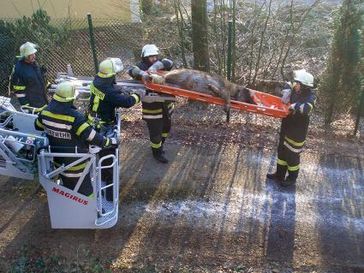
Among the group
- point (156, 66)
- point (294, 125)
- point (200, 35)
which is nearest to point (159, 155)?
point (156, 66)

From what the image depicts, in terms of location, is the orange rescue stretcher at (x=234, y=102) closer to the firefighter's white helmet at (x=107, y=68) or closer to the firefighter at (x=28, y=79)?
the firefighter's white helmet at (x=107, y=68)

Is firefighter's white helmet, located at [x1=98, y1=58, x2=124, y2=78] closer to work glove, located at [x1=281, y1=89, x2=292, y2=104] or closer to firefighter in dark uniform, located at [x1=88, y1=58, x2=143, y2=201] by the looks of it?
firefighter in dark uniform, located at [x1=88, y1=58, x2=143, y2=201]

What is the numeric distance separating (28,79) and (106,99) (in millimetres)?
1841

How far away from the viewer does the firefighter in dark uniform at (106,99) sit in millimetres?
5758

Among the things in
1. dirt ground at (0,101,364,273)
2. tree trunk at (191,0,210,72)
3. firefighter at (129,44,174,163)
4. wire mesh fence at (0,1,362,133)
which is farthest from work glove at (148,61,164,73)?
wire mesh fence at (0,1,362,133)

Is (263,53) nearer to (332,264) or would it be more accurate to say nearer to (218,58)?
(218,58)

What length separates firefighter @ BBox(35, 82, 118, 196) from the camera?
5.06 meters

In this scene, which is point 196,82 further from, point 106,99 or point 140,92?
point 106,99

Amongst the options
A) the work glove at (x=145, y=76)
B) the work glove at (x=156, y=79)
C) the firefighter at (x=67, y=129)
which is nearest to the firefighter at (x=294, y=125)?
the work glove at (x=156, y=79)

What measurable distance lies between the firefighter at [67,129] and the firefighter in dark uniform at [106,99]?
0.55 metres

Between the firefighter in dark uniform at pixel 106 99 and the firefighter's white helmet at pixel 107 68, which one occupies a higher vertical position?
the firefighter's white helmet at pixel 107 68

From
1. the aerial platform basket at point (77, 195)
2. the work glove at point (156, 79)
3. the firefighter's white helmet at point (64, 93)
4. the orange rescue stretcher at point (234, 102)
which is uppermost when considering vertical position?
the firefighter's white helmet at point (64, 93)

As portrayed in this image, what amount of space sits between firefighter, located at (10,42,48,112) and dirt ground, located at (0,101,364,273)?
4.45ft

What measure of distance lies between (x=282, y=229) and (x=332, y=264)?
77cm
